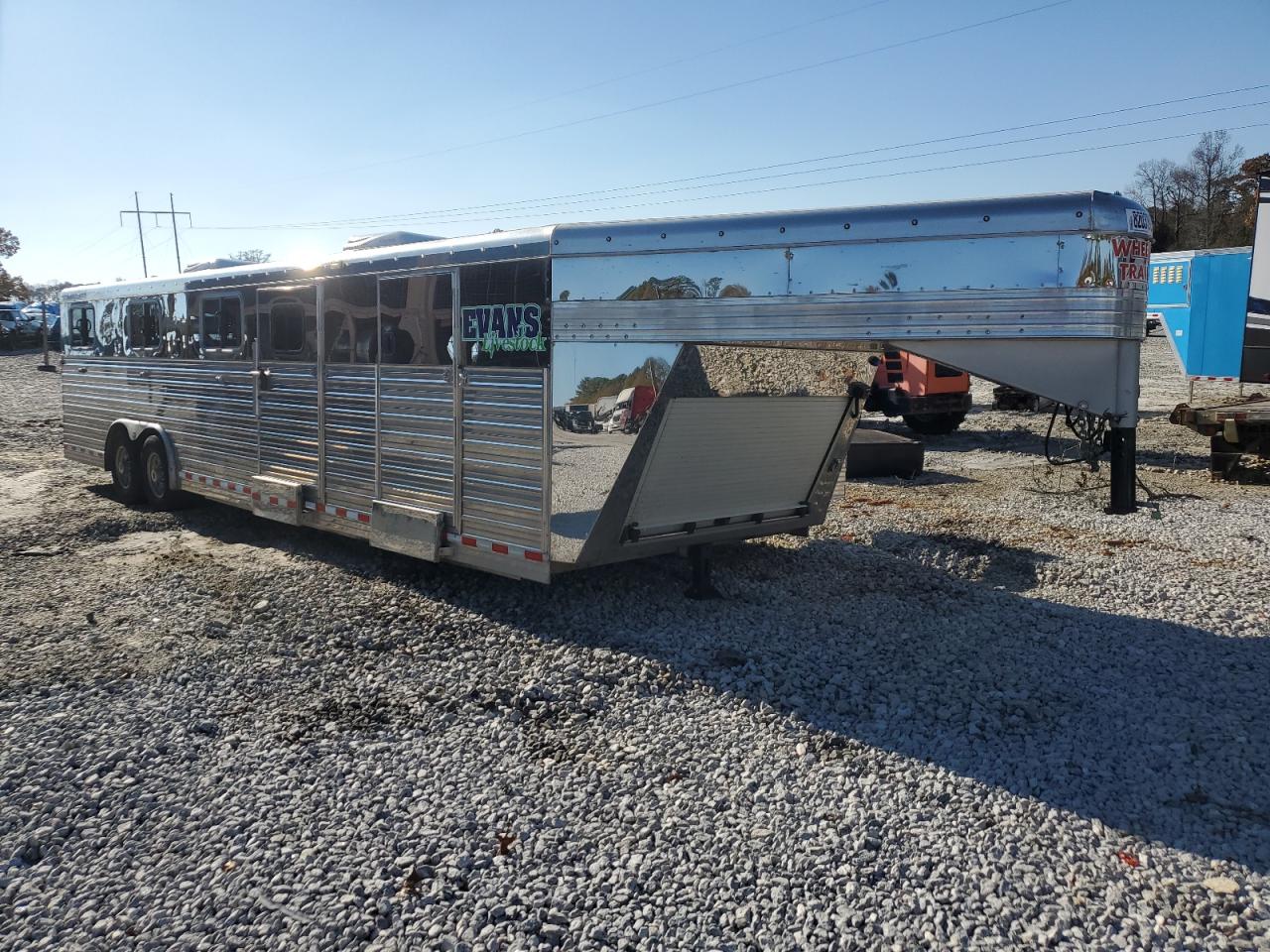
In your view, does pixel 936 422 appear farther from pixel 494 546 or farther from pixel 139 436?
pixel 494 546

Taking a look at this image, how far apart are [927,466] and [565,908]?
1093 centimetres

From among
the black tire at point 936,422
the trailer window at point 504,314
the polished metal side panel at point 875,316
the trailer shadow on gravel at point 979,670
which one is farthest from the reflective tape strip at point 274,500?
the black tire at point 936,422

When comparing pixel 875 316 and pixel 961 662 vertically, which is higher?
pixel 875 316

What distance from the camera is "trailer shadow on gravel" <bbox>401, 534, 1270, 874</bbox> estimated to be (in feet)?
12.8

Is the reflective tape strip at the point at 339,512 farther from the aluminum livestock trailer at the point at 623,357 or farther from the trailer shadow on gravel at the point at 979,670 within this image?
the trailer shadow on gravel at the point at 979,670

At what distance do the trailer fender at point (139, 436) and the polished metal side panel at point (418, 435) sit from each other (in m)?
3.47

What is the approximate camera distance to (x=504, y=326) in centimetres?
571

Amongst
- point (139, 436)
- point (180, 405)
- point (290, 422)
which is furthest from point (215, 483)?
point (139, 436)

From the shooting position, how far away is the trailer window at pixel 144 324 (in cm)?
917

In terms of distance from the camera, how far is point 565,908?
3.15 m

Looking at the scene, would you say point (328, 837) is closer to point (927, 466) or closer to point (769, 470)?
point (769, 470)

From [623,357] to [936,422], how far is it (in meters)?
12.6

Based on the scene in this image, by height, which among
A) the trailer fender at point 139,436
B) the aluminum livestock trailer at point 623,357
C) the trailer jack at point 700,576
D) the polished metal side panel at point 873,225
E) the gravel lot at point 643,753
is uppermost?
the polished metal side panel at point 873,225

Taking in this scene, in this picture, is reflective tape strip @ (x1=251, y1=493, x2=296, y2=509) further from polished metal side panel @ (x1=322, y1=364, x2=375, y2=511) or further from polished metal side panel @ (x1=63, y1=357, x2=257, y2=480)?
polished metal side panel @ (x1=322, y1=364, x2=375, y2=511)
